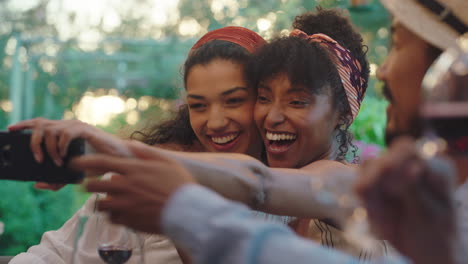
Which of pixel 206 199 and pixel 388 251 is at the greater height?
pixel 206 199

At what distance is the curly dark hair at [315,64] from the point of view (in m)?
→ 2.17

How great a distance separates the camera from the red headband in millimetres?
2440

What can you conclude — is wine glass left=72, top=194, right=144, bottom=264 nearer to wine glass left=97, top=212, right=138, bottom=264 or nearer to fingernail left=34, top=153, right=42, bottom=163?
wine glass left=97, top=212, right=138, bottom=264

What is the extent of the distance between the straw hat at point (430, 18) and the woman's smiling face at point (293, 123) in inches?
38.8

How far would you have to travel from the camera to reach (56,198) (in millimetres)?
4824

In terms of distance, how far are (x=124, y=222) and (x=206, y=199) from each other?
17cm

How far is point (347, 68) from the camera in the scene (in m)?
2.25

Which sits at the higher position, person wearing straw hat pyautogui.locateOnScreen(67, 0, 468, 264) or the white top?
person wearing straw hat pyautogui.locateOnScreen(67, 0, 468, 264)

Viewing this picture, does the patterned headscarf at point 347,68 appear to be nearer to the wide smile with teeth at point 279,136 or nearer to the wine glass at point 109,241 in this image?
the wide smile with teeth at point 279,136

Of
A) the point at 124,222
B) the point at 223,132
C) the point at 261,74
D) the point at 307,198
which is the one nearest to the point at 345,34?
the point at 261,74

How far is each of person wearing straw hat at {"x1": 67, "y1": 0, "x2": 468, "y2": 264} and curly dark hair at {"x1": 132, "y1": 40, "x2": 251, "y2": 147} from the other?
1.26 meters

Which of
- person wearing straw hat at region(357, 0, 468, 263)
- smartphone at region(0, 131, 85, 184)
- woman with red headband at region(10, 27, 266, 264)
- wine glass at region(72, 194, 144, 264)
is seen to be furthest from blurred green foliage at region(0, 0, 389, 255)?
person wearing straw hat at region(357, 0, 468, 263)

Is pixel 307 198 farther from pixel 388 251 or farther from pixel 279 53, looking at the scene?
pixel 279 53

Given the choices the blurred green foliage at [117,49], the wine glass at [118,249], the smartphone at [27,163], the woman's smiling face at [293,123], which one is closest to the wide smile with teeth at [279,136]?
the woman's smiling face at [293,123]
